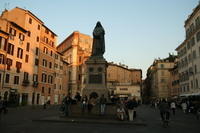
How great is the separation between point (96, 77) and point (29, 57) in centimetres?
3097

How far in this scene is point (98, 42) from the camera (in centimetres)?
1977

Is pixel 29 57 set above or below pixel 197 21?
below

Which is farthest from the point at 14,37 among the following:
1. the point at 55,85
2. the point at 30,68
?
the point at 55,85

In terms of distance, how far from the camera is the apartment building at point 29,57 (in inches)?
1533

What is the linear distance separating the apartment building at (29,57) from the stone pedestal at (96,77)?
24.2 metres

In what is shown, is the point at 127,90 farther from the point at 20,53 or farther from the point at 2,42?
the point at 2,42

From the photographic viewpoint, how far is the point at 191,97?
110ft

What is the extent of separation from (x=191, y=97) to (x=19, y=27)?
35.7 metres

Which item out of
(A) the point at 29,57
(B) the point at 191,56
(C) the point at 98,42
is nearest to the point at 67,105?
(C) the point at 98,42

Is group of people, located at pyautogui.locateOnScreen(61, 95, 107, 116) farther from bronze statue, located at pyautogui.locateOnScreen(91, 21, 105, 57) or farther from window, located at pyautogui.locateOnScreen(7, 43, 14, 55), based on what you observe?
window, located at pyautogui.locateOnScreen(7, 43, 14, 55)

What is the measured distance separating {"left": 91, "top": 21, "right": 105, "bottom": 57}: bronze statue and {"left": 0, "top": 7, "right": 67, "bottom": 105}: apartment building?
78.5 ft

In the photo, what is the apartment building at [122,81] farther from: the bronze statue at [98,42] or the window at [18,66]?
the bronze statue at [98,42]

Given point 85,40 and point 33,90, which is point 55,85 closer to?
point 33,90

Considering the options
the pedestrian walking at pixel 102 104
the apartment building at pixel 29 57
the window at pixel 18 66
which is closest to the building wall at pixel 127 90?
the apartment building at pixel 29 57
